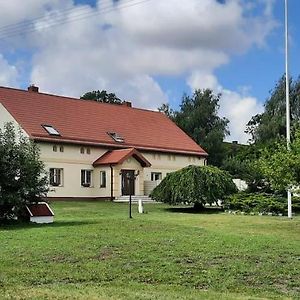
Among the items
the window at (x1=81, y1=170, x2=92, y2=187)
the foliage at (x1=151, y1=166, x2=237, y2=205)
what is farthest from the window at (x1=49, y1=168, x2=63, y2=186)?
the foliage at (x1=151, y1=166, x2=237, y2=205)

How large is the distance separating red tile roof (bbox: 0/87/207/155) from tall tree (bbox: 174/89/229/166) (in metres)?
8.95

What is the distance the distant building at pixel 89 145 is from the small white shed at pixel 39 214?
57.2 feet

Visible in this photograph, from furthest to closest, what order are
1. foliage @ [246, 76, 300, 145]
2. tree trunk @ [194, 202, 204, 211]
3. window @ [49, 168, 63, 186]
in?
foliage @ [246, 76, 300, 145]
window @ [49, 168, 63, 186]
tree trunk @ [194, 202, 204, 211]

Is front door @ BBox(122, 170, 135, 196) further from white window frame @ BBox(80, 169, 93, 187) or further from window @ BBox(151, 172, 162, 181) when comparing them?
window @ BBox(151, 172, 162, 181)

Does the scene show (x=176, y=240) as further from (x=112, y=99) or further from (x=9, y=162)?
(x=112, y=99)

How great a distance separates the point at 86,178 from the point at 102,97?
3722cm

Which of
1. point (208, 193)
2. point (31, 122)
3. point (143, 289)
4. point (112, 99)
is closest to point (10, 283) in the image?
point (143, 289)

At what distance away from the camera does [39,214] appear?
22.7m

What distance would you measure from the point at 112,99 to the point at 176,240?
66022mm

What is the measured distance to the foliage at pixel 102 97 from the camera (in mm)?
79750

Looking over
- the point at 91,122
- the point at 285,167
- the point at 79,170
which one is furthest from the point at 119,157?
the point at 285,167

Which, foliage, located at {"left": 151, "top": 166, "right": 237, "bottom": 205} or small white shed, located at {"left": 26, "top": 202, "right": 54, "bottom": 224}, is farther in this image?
foliage, located at {"left": 151, "top": 166, "right": 237, "bottom": 205}

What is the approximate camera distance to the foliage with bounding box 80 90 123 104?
262ft

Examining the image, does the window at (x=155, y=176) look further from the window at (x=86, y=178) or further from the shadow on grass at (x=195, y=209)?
the shadow on grass at (x=195, y=209)
